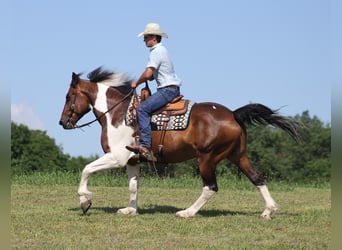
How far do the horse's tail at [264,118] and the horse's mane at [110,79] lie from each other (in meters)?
1.92

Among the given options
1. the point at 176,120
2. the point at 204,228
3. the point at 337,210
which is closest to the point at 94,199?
the point at 176,120

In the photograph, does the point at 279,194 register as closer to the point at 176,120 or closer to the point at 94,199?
the point at 94,199

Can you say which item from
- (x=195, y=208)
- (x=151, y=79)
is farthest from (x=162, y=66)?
(x=195, y=208)

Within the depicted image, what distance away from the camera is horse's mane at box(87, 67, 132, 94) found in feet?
32.9

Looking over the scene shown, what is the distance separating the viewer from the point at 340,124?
12.7ft

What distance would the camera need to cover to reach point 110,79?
10086 mm

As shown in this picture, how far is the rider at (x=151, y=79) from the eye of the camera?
9.08 metres

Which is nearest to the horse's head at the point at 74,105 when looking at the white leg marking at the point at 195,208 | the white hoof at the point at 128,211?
the white hoof at the point at 128,211

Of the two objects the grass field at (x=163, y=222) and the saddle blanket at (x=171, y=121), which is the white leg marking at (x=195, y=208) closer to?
the grass field at (x=163, y=222)

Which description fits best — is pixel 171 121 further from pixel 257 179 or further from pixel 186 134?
pixel 257 179

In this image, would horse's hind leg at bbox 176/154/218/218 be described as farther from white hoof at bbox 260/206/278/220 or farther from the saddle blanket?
white hoof at bbox 260/206/278/220

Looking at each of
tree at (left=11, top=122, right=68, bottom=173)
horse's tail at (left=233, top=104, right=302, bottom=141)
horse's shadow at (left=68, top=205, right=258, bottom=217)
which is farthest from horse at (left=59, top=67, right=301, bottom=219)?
tree at (left=11, top=122, right=68, bottom=173)

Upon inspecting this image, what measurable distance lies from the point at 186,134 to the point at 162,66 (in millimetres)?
1096

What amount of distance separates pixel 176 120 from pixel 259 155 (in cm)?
5480
